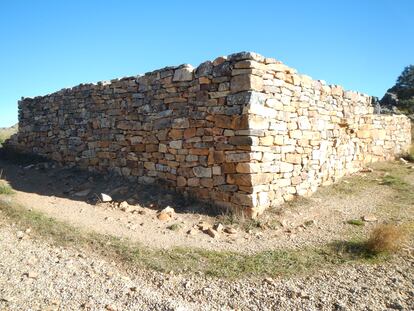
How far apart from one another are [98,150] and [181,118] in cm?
287

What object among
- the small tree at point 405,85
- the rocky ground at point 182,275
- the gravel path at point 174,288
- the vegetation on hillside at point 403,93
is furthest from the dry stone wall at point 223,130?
the small tree at point 405,85

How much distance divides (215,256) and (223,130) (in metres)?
2.48

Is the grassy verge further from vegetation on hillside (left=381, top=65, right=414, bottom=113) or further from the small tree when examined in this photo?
the small tree

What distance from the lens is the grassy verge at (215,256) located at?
464 centimetres

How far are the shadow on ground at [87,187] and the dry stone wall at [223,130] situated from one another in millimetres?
234

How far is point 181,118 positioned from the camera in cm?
726

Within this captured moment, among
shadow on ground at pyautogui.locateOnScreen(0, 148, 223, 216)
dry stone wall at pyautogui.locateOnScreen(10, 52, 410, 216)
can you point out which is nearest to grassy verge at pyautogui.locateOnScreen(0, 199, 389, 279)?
dry stone wall at pyautogui.locateOnScreen(10, 52, 410, 216)

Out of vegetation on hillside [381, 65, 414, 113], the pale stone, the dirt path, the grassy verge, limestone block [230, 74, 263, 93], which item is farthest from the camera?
vegetation on hillside [381, 65, 414, 113]

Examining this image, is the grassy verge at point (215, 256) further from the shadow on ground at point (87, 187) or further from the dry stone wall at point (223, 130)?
the shadow on ground at point (87, 187)

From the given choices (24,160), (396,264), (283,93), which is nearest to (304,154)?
(283,93)

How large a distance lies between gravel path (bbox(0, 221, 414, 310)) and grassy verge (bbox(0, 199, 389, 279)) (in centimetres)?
19

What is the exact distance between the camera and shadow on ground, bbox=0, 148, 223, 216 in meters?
7.08

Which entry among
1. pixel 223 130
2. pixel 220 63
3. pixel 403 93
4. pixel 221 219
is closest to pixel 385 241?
pixel 221 219

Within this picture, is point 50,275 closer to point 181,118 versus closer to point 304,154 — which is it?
point 181,118
